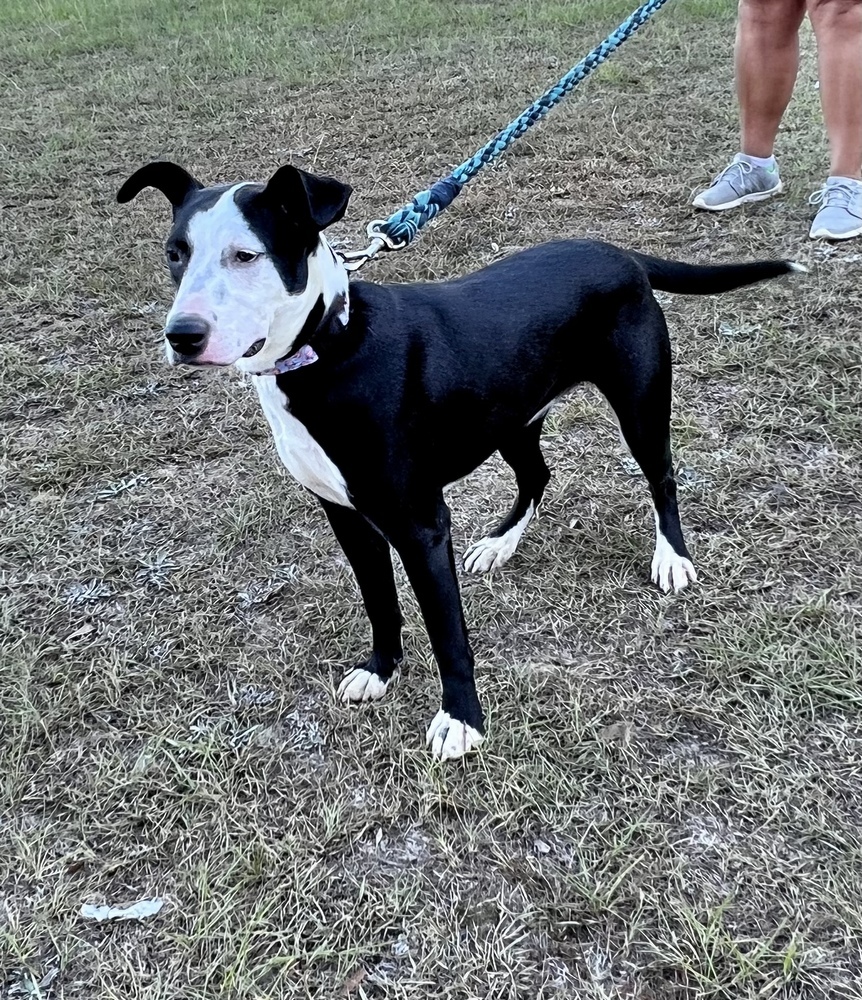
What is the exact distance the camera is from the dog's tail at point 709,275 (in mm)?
2332

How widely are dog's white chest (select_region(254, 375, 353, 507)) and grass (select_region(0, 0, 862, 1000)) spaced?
2.27 ft

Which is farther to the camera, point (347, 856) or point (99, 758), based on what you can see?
point (99, 758)

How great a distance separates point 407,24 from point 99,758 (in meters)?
8.81

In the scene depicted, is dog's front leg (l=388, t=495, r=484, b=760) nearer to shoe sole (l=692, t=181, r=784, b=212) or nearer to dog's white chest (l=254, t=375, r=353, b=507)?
dog's white chest (l=254, t=375, r=353, b=507)

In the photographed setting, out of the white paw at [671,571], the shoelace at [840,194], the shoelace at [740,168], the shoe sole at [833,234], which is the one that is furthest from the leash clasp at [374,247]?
the shoelace at [740,168]

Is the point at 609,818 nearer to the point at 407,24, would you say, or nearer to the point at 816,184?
the point at 816,184

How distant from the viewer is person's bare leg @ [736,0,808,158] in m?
3.95

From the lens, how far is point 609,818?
1828 mm

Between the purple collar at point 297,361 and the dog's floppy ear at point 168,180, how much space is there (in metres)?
0.45

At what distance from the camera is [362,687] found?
2.19 metres

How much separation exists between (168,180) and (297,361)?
22.1 inches

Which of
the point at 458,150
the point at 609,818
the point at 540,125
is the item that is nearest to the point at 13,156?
the point at 458,150

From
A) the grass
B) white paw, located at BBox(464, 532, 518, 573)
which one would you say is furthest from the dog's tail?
white paw, located at BBox(464, 532, 518, 573)

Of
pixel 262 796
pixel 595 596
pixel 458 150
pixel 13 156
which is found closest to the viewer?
pixel 262 796
